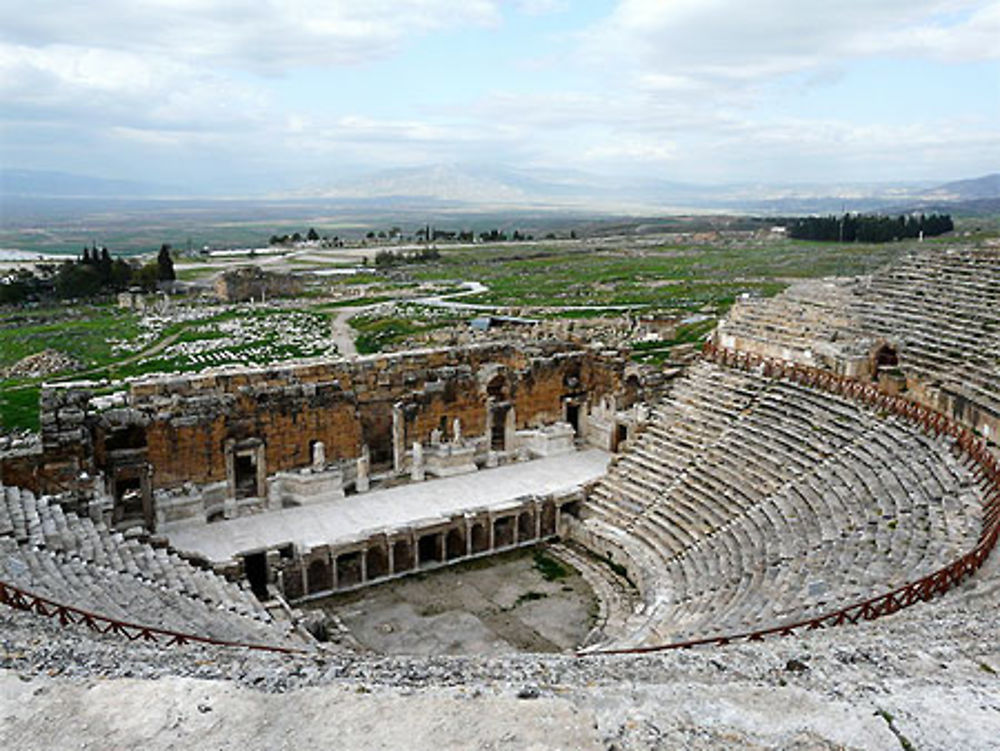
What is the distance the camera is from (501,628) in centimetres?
2142

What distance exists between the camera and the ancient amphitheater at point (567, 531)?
10.1 m

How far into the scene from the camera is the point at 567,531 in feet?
87.1

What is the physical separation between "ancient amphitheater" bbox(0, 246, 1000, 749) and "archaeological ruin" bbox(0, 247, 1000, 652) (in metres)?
0.09

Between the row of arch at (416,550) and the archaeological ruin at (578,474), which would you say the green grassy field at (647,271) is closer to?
the archaeological ruin at (578,474)

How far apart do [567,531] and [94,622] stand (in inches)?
607

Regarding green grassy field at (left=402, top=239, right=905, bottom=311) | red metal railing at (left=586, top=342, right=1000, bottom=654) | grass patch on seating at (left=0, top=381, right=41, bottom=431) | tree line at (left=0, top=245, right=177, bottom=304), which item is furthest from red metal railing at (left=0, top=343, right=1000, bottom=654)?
tree line at (left=0, top=245, right=177, bottom=304)

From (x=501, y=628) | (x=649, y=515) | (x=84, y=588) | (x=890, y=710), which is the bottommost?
(x=501, y=628)

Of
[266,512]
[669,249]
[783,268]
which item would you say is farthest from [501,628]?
[669,249]

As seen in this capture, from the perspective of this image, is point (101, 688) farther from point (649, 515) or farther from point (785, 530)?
point (649, 515)

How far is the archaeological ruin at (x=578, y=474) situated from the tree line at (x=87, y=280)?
5791cm

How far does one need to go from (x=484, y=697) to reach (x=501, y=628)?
11.4m

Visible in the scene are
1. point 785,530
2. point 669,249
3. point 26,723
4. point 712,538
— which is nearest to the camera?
point 26,723

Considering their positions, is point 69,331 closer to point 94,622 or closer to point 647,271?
point 94,622

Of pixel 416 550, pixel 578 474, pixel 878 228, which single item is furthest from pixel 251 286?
pixel 878 228
